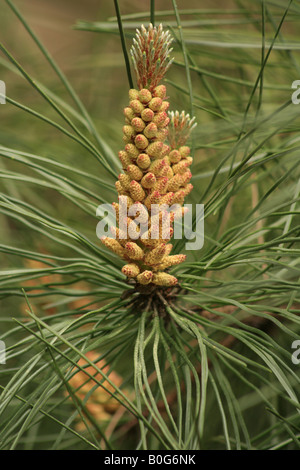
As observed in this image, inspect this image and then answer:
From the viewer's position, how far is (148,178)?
0.28 meters

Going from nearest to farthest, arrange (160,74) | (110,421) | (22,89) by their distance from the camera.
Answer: (160,74)
(110,421)
(22,89)

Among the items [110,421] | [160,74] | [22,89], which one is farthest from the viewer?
[22,89]

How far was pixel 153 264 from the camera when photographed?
298 mm

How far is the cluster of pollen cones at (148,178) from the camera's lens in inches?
10.8

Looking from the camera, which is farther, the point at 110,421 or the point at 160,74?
the point at 110,421

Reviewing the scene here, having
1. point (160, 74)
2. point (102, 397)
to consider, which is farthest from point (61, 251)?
point (160, 74)

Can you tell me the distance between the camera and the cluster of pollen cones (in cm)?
27

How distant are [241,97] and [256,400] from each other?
0.27m

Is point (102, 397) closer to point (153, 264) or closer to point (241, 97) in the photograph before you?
point (153, 264)

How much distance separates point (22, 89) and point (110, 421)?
15.4 inches
